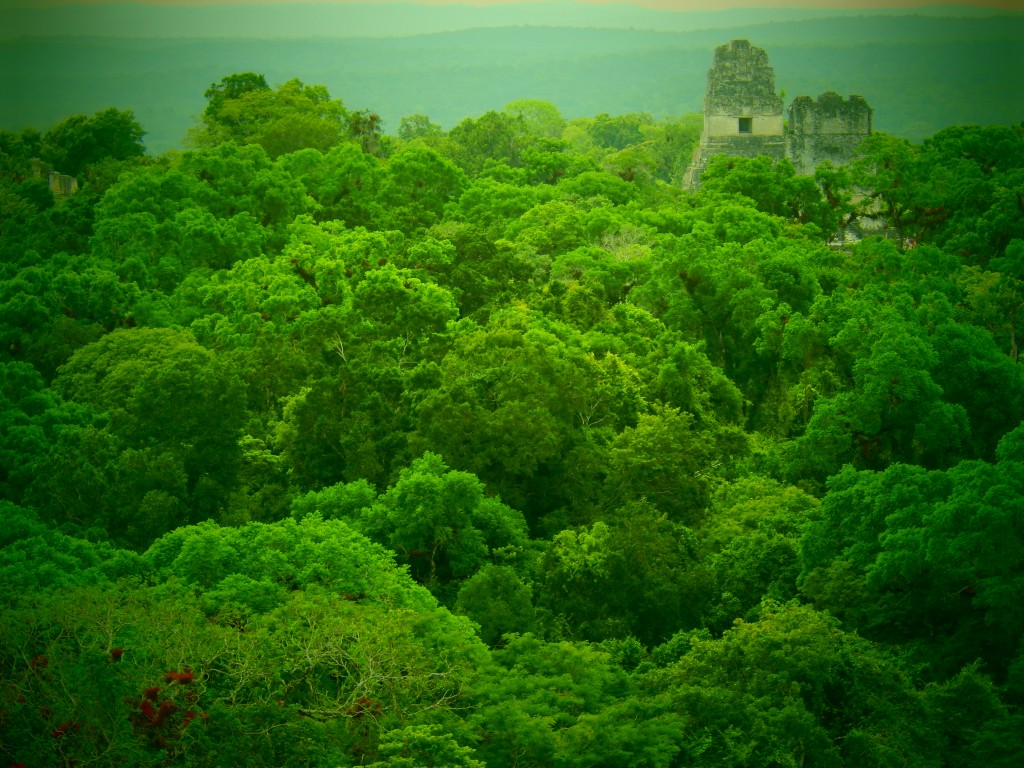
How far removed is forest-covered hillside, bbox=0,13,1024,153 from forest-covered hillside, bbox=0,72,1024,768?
1285cm

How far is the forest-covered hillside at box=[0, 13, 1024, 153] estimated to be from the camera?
56.4m

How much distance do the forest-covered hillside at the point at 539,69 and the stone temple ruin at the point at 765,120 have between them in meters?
4.26

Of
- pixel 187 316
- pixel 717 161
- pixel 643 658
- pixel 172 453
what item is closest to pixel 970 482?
pixel 643 658

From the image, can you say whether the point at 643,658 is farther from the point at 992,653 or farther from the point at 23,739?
the point at 23,739

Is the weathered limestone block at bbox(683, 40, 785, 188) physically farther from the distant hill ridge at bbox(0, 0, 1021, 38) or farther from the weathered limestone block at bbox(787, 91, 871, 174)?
the distant hill ridge at bbox(0, 0, 1021, 38)

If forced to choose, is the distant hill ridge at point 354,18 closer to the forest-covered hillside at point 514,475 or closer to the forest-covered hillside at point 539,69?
the forest-covered hillside at point 539,69

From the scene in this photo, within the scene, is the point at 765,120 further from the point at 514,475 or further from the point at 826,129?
the point at 514,475

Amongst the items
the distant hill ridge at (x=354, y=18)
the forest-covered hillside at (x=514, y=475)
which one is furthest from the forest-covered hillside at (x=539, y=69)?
the forest-covered hillside at (x=514, y=475)

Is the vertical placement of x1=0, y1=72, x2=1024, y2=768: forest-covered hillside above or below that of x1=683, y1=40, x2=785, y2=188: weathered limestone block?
below

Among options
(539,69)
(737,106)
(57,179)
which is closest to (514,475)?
(57,179)

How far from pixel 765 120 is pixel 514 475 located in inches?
1413

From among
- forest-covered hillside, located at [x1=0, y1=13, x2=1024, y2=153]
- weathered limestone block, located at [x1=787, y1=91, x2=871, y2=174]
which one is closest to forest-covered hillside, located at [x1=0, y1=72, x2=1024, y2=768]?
forest-covered hillside, located at [x1=0, y1=13, x2=1024, y2=153]

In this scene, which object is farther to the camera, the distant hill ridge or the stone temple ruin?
the stone temple ruin

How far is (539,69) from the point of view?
6363 inches
